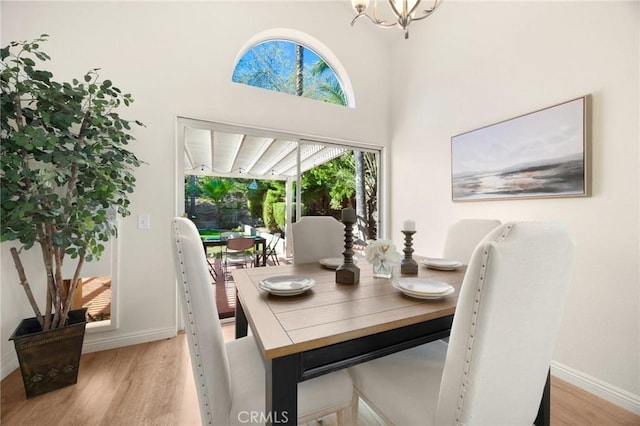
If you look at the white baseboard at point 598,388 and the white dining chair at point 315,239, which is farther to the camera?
the white dining chair at point 315,239

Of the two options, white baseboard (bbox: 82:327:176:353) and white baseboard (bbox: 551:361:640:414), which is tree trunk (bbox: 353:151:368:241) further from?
white baseboard (bbox: 82:327:176:353)

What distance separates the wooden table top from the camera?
0.73m

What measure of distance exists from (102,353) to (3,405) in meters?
0.57

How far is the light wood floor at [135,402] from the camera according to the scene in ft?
4.48

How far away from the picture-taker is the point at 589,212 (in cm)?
164

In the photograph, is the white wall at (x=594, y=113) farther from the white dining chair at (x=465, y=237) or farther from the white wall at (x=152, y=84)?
the white wall at (x=152, y=84)

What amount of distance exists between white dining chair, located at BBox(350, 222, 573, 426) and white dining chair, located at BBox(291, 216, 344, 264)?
1.26m

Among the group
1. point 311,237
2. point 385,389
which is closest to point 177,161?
point 311,237

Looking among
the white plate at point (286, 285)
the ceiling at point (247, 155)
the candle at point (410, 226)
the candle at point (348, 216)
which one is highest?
the ceiling at point (247, 155)

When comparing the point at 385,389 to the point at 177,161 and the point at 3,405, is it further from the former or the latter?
the point at 177,161

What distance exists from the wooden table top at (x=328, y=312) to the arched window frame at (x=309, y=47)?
249 cm

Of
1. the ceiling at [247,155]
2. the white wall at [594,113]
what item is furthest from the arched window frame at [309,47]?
the white wall at [594,113]

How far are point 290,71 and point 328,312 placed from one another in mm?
2963

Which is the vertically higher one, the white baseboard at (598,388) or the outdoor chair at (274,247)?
the outdoor chair at (274,247)
